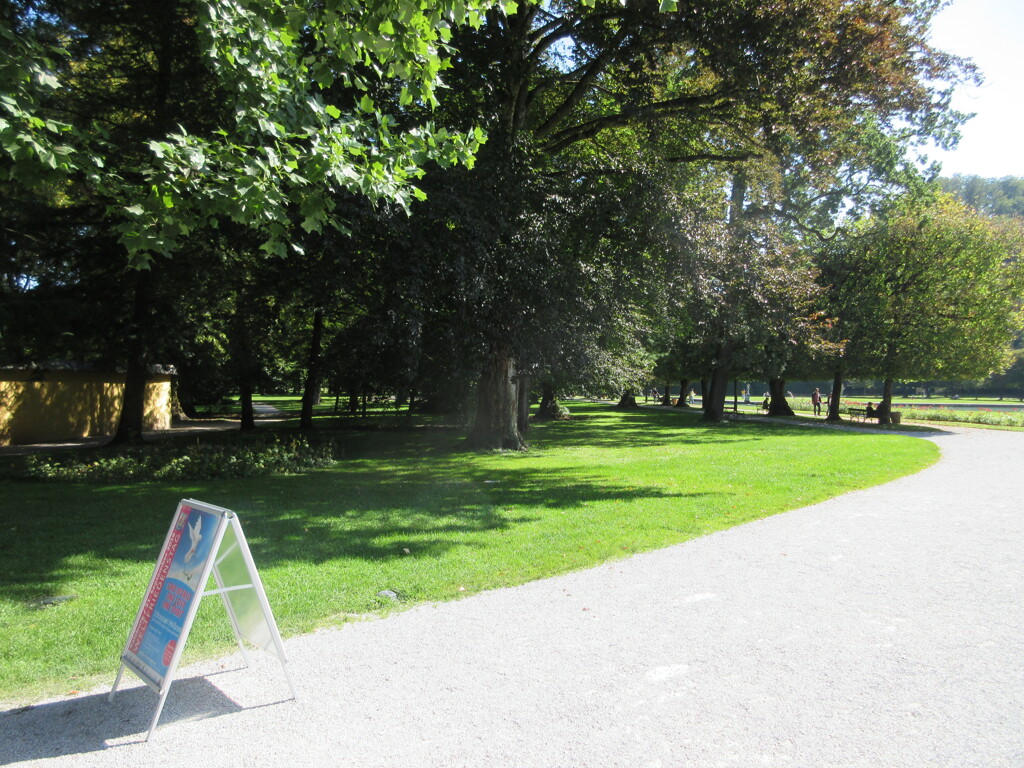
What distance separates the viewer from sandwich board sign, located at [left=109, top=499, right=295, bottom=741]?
3.60 metres

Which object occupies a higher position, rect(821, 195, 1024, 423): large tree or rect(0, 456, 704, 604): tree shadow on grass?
rect(821, 195, 1024, 423): large tree

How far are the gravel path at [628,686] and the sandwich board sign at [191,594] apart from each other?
0.91 ft

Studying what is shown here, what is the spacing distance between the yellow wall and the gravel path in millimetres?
19012

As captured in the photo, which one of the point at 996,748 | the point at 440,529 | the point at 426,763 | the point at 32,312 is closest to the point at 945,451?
the point at 440,529

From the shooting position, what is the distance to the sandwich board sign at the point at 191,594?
11.8 feet

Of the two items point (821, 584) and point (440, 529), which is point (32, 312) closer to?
point (440, 529)

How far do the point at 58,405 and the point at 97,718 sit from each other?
2090 centimetres

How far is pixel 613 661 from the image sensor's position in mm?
4273

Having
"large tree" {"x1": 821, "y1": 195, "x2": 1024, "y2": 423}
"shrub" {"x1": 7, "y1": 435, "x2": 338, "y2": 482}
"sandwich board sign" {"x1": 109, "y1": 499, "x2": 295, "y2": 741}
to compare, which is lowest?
"shrub" {"x1": 7, "y1": 435, "x2": 338, "y2": 482}

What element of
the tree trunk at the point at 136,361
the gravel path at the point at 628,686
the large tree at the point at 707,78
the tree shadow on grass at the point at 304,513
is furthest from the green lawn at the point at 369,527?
the tree trunk at the point at 136,361

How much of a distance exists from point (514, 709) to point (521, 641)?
94 cm

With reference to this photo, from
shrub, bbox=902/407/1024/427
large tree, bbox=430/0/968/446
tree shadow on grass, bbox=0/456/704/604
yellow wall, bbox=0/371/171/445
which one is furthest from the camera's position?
shrub, bbox=902/407/1024/427

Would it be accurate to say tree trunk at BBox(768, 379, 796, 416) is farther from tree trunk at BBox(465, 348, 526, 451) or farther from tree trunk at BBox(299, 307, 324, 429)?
tree trunk at BBox(299, 307, 324, 429)

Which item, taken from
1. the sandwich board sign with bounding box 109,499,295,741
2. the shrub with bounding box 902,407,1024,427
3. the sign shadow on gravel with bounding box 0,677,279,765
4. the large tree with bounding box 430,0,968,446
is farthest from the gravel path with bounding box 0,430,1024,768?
the shrub with bounding box 902,407,1024,427
